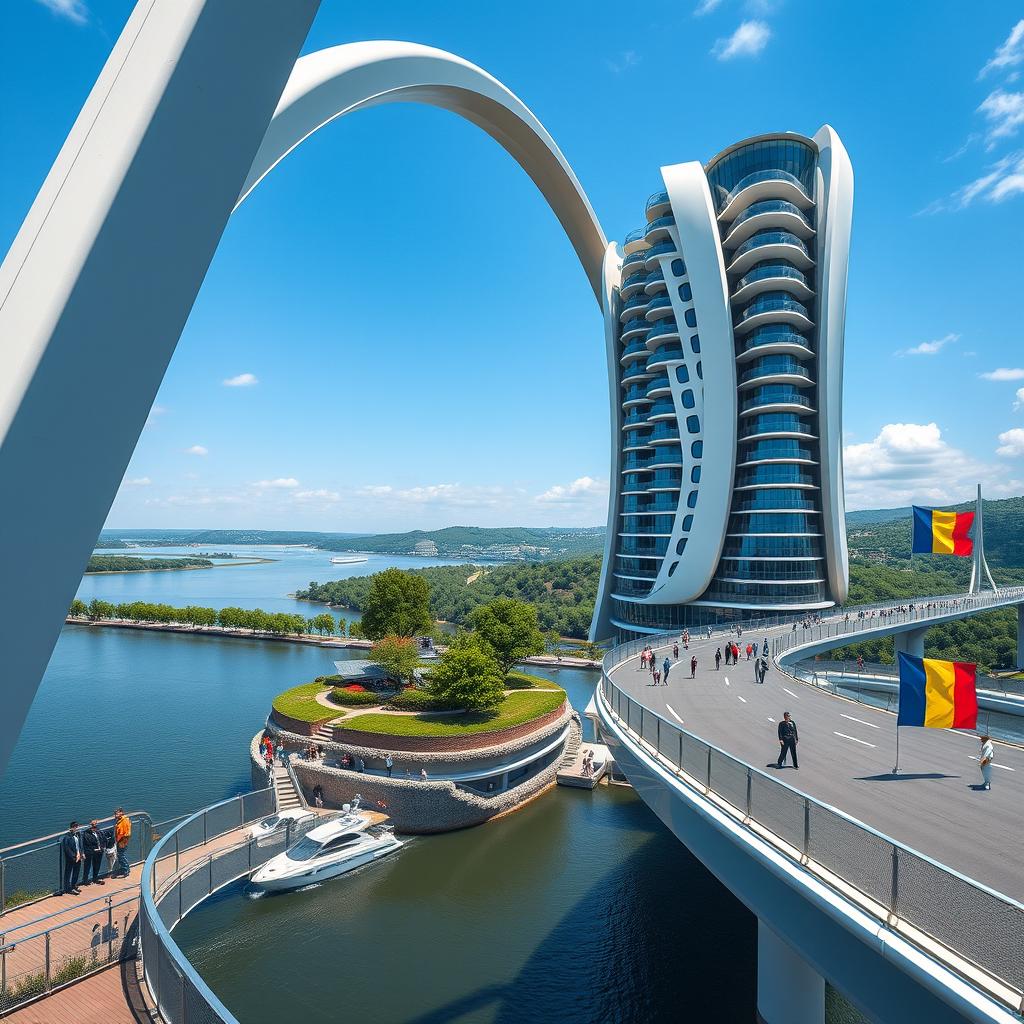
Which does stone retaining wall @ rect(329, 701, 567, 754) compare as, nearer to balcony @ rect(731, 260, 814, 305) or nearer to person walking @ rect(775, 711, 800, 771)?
person walking @ rect(775, 711, 800, 771)

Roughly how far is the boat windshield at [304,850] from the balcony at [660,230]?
4486 cm

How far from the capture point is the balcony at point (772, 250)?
1794 inches

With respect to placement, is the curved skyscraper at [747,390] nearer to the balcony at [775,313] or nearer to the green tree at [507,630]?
the balcony at [775,313]

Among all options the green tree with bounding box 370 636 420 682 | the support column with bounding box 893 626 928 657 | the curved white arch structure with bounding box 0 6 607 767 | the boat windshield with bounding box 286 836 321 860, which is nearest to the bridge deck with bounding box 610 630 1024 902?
the curved white arch structure with bounding box 0 6 607 767

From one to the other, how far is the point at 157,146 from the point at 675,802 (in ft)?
34.8

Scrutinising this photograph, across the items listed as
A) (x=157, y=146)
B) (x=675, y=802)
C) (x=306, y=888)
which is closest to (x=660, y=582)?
(x=306, y=888)

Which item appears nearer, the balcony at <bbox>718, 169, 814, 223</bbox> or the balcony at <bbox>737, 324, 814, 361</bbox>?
the balcony at <bbox>737, 324, 814, 361</bbox>

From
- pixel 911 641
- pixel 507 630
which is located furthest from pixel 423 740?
pixel 911 641

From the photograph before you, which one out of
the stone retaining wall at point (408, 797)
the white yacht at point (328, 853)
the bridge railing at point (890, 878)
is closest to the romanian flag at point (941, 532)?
the bridge railing at point (890, 878)

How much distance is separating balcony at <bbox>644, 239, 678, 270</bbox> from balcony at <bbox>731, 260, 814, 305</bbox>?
5512mm

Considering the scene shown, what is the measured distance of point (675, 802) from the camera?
33.9ft

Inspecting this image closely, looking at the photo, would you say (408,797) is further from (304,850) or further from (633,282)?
(633,282)

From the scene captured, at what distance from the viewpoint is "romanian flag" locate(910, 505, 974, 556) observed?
22438 mm

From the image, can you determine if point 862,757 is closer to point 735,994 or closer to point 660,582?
point 735,994
